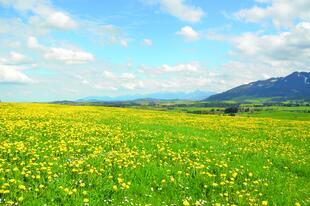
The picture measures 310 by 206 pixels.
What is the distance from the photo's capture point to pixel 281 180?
13508 millimetres

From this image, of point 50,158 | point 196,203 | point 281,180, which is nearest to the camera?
point 196,203

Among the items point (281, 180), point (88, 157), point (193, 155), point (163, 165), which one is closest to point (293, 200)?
point (281, 180)

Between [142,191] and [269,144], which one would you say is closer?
[142,191]

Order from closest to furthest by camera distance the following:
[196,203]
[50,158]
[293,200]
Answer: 1. [196,203]
2. [293,200]
3. [50,158]

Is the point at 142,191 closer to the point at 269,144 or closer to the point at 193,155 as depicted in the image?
the point at 193,155

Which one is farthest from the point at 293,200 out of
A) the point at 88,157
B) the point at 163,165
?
the point at 88,157

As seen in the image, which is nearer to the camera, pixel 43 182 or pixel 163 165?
pixel 43 182

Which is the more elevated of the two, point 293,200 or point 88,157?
point 88,157

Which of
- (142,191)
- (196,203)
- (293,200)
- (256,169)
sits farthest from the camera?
(256,169)

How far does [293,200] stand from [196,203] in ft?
11.7

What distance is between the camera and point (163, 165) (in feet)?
44.4

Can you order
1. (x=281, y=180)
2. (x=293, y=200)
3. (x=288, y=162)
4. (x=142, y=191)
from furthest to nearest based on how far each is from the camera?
(x=288, y=162), (x=281, y=180), (x=293, y=200), (x=142, y=191)

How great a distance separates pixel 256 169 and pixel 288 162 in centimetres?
361

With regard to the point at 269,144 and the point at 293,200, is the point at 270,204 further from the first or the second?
the point at 269,144
